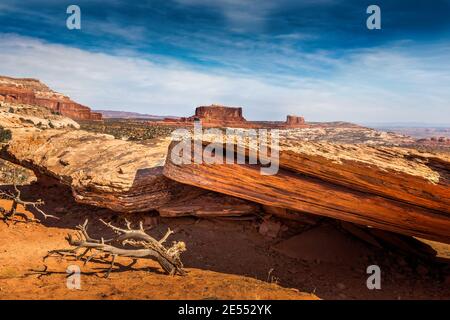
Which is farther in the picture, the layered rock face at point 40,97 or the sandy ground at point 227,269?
the layered rock face at point 40,97

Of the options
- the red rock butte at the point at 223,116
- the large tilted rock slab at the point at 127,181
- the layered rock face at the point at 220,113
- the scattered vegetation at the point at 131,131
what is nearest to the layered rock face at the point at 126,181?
the large tilted rock slab at the point at 127,181

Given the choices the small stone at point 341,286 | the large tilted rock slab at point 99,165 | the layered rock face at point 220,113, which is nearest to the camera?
the small stone at point 341,286

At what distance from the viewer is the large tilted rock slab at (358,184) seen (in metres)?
6.04

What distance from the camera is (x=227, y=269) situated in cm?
711

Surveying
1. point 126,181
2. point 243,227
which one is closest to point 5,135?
point 126,181

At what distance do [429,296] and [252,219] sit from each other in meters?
3.92

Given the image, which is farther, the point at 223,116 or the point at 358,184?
the point at 223,116

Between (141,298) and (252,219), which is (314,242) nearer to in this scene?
(252,219)

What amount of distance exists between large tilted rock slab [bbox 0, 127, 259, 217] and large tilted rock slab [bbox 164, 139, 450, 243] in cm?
114

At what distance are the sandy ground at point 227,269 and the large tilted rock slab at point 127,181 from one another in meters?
0.45

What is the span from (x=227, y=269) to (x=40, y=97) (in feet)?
384

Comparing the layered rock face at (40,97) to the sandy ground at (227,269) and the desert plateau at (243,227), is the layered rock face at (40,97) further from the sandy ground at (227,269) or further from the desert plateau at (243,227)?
the sandy ground at (227,269)

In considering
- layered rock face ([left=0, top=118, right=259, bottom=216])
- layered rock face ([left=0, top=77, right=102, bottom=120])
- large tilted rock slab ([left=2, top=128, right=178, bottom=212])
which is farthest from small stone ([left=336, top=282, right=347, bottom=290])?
layered rock face ([left=0, top=77, right=102, bottom=120])

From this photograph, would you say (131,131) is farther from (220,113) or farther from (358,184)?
(220,113)
